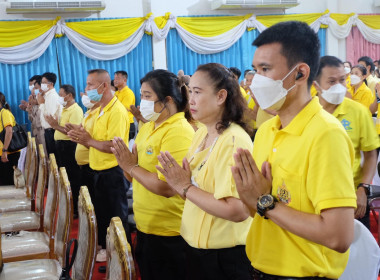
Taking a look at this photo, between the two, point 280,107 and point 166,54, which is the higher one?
point 166,54

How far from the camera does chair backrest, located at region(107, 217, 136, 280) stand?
1243 mm

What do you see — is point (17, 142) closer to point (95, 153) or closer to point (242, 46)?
point (95, 153)

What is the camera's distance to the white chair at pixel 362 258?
5.02 ft

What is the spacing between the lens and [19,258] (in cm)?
259

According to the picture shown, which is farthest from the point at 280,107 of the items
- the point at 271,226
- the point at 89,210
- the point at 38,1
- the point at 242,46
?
the point at 242,46

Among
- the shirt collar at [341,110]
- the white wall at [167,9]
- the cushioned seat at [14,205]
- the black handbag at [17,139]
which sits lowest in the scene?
the cushioned seat at [14,205]

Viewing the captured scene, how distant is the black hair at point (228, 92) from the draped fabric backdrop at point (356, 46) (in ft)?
28.3

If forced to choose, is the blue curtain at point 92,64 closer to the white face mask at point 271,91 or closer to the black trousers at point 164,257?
the black trousers at point 164,257

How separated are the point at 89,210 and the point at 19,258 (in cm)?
109

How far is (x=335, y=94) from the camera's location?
86.8 inches

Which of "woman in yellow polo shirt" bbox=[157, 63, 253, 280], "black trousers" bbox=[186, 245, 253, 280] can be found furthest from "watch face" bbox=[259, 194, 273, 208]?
"black trousers" bbox=[186, 245, 253, 280]

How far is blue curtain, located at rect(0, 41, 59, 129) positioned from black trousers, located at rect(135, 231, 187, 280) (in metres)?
6.18

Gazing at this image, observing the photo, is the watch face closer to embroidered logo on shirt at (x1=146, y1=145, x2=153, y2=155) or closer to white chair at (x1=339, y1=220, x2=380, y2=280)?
white chair at (x1=339, y1=220, x2=380, y2=280)

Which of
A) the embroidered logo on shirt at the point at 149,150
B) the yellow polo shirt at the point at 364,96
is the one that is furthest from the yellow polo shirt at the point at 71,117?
the yellow polo shirt at the point at 364,96
